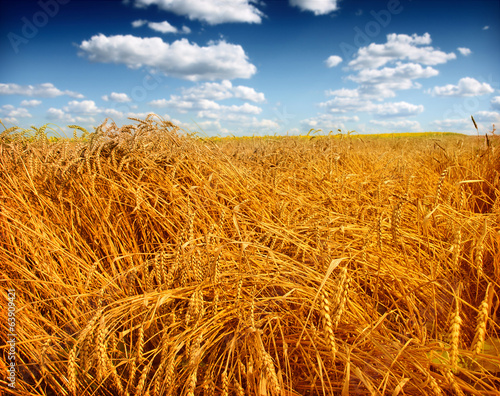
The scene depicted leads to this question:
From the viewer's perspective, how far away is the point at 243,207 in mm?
2174

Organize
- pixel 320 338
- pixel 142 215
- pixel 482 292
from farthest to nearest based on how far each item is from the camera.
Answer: pixel 142 215, pixel 482 292, pixel 320 338

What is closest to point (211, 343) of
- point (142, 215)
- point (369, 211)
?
point (142, 215)

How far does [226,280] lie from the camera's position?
4.18 ft

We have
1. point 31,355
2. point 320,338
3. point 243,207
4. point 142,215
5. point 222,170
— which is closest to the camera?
point 320,338

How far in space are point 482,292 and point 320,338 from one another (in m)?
0.95

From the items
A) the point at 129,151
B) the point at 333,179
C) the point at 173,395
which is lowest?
the point at 173,395

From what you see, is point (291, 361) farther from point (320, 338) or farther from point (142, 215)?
point (142, 215)

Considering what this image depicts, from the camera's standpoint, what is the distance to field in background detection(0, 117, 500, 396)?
933 millimetres

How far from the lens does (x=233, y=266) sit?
59.5 inches

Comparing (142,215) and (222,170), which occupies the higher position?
(222,170)

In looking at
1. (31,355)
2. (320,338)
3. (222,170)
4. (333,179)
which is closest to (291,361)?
(320,338)

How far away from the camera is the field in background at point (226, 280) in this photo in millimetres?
933

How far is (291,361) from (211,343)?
0.30m

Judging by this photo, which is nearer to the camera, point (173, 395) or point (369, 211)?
point (173, 395)
